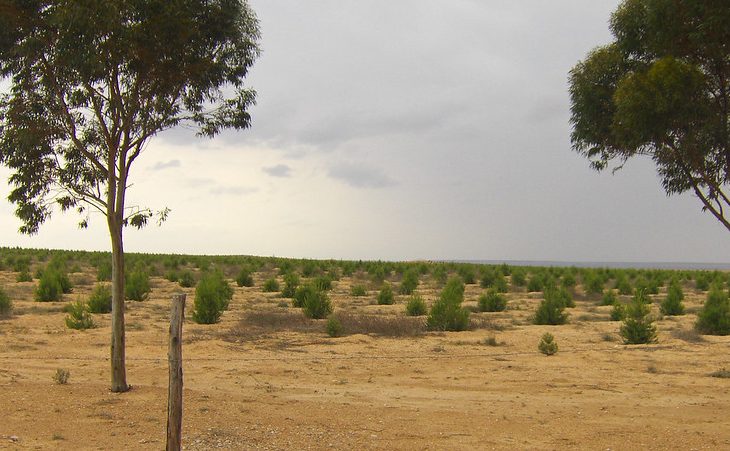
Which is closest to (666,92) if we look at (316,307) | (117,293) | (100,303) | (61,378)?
(117,293)

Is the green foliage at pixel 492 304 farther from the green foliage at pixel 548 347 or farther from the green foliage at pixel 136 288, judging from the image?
the green foliage at pixel 136 288

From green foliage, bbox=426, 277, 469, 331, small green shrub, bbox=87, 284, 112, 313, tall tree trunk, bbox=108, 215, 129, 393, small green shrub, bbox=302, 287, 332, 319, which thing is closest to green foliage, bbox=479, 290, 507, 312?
green foliage, bbox=426, 277, 469, 331

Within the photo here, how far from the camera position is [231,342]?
17.5 metres

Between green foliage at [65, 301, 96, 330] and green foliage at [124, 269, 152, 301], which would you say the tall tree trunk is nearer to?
green foliage at [65, 301, 96, 330]

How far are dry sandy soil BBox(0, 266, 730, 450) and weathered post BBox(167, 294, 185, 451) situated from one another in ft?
4.17

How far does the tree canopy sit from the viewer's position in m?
10.1

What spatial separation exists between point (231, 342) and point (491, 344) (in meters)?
6.63

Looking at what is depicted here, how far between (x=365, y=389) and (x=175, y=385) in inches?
214

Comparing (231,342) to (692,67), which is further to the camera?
(231,342)

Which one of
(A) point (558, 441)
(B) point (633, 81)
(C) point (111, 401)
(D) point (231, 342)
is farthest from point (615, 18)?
(D) point (231, 342)

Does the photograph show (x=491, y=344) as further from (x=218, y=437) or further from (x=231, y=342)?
(x=218, y=437)

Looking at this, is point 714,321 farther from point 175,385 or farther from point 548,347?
point 175,385

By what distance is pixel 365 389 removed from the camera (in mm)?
12266

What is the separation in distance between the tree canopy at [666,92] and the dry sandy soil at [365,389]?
3849 mm
